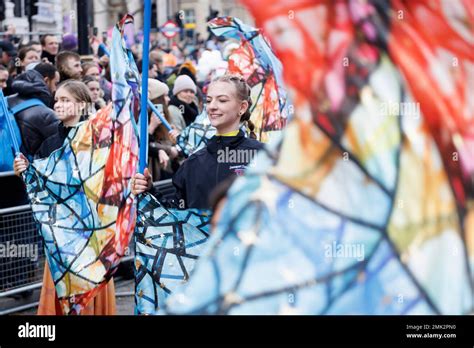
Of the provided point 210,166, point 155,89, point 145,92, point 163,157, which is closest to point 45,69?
point 155,89

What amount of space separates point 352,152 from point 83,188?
2368 millimetres

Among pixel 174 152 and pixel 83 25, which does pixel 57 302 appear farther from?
pixel 83 25

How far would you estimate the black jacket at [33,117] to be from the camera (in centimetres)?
673

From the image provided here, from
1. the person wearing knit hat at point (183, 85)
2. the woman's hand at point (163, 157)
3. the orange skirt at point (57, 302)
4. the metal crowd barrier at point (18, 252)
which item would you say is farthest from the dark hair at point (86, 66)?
the orange skirt at point (57, 302)

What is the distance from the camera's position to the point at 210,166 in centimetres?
422

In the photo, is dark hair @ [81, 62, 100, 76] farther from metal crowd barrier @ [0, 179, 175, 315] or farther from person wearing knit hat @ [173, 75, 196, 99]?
metal crowd barrier @ [0, 179, 175, 315]

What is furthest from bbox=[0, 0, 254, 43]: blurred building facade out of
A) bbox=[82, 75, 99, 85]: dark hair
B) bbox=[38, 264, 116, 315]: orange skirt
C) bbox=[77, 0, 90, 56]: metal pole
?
bbox=[38, 264, 116, 315]: orange skirt

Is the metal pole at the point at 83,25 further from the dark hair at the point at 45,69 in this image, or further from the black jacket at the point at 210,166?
the black jacket at the point at 210,166

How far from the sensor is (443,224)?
299 cm

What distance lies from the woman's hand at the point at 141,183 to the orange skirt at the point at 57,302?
0.78 meters

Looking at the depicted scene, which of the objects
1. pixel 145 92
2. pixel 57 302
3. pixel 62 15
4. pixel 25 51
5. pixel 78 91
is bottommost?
pixel 57 302

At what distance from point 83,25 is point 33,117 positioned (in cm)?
228
